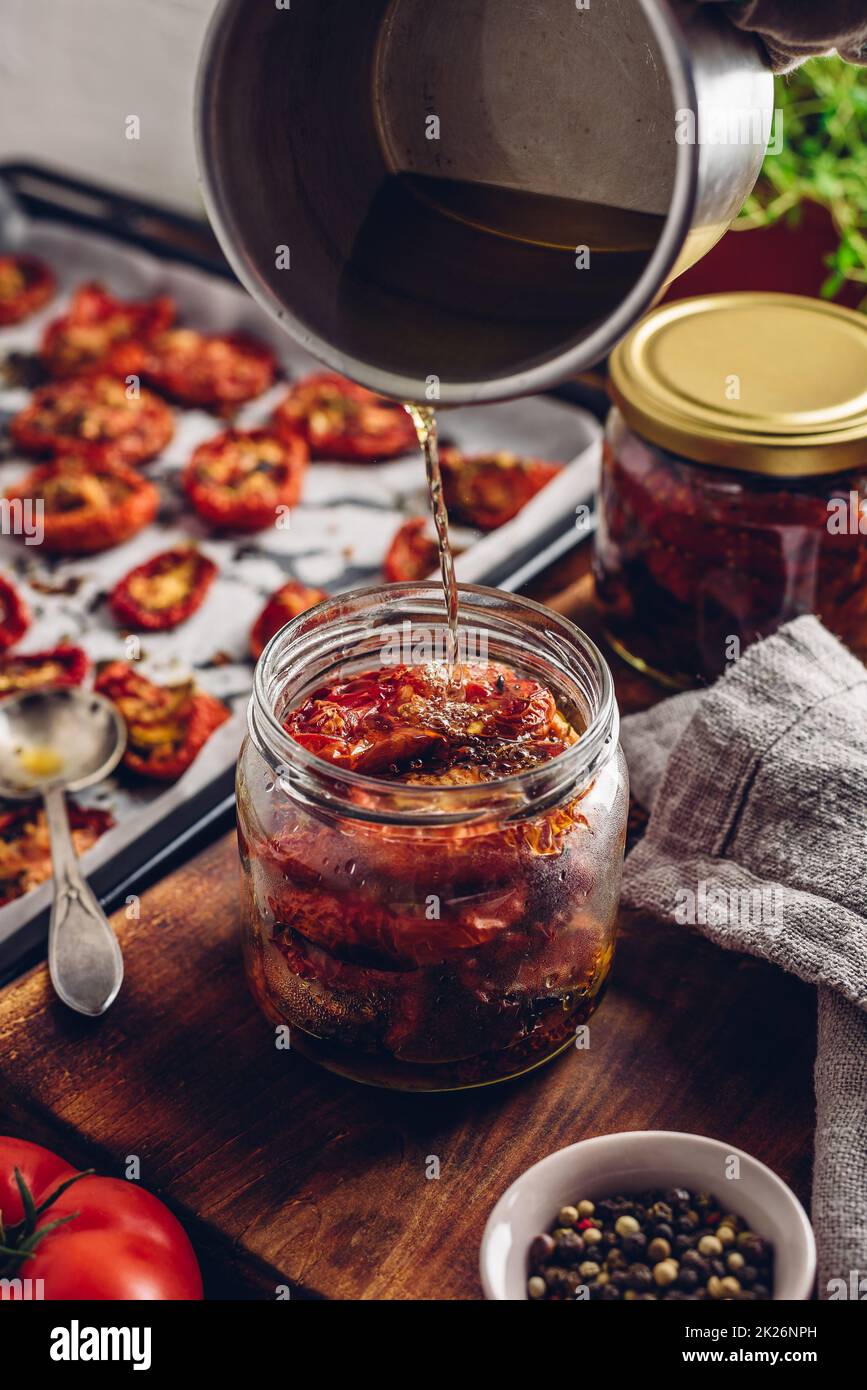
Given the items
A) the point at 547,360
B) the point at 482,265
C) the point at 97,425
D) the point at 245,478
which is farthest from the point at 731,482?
the point at 97,425

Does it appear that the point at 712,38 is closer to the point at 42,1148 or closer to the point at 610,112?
the point at 610,112

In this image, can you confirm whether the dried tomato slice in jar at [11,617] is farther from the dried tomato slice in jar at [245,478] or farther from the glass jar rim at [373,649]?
the glass jar rim at [373,649]

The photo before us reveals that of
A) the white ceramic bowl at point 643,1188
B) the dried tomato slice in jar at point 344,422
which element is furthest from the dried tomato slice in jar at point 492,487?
the white ceramic bowl at point 643,1188

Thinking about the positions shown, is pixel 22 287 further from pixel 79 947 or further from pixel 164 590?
pixel 79 947

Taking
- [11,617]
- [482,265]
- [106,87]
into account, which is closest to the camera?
[482,265]

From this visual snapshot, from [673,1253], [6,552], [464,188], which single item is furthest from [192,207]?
[673,1253]

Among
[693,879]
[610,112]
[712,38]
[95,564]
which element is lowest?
[95,564]
